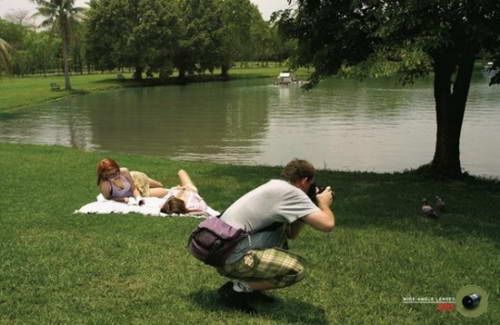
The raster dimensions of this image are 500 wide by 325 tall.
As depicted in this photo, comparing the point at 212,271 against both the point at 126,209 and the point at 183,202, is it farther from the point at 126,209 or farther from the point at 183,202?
the point at 126,209

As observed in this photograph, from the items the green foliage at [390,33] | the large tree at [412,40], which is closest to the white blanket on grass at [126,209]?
the green foliage at [390,33]

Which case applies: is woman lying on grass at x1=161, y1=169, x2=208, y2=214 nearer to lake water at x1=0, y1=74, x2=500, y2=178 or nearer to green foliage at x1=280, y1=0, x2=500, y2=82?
green foliage at x1=280, y1=0, x2=500, y2=82

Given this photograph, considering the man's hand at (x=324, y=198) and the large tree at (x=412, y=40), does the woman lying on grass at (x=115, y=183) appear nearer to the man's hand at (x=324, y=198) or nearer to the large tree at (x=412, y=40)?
the large tree at (x=412, y=40)

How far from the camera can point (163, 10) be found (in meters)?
73.2

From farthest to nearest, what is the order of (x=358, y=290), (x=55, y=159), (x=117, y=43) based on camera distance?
(x=117, y=43), (x=55, y=159), (x=358, y=290)

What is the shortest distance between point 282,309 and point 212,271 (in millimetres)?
1237

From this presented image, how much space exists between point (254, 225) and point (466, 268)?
9.62 feet

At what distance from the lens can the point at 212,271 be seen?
6.38m

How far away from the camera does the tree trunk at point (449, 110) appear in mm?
12633

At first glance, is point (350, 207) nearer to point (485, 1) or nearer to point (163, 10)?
point (485, 1)

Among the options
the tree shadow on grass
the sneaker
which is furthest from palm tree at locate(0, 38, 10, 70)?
the sneaker

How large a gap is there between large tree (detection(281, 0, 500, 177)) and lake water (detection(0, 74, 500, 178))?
172 inches

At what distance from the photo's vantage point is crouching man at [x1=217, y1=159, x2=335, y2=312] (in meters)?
4.77

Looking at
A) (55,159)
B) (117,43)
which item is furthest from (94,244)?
(117,43)
